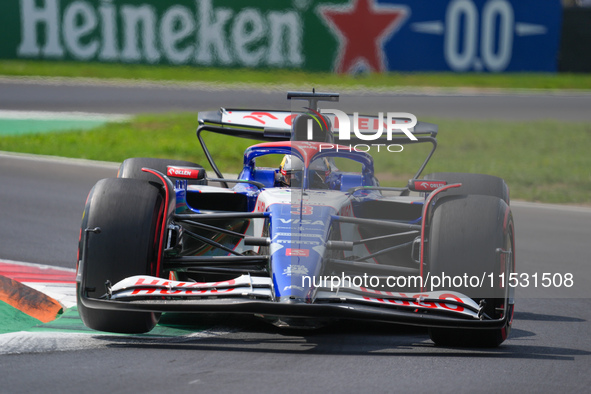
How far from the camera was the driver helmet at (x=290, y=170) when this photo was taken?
7030mm

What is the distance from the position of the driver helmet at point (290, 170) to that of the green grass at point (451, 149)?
6.15 m

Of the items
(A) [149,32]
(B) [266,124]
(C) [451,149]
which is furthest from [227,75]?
(B) [266,124]

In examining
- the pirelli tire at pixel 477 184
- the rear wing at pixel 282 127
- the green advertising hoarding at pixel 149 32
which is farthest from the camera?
the green advertising hoarding at pixel 149 32

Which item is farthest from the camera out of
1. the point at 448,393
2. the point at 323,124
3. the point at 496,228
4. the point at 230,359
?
the point at 323,124

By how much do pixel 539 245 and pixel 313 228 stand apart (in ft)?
14.9

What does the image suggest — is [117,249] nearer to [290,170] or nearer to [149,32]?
[290,170]

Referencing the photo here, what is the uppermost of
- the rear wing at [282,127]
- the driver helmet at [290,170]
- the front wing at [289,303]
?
the rear wing at [282,127]

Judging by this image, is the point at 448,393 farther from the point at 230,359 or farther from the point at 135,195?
the point at 135,195

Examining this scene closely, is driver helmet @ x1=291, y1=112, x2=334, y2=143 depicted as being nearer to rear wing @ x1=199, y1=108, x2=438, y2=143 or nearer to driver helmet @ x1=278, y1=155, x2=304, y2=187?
driver helmet @ x1=278, y1=155, x2=304, y2=187

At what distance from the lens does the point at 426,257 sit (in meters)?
5.75

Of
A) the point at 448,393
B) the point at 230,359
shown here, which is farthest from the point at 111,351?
the point at 448,393

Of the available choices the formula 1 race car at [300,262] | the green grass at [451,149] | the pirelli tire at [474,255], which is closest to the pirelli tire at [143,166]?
the formula 1 race car at [300,262]

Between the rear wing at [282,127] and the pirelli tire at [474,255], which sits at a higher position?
the rear wing at [282,127]

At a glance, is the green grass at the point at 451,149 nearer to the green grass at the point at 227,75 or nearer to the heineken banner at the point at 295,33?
the green grass at the point at 227,75
